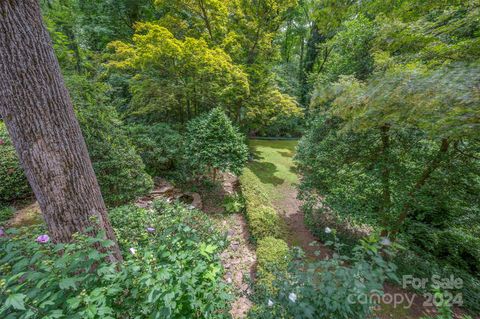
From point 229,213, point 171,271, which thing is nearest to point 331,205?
point 229,213

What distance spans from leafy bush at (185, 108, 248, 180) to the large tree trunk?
11.1 feet

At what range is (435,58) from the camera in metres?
2.50

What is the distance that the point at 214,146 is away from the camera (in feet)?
17.5

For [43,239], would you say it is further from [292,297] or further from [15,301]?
[292,297]

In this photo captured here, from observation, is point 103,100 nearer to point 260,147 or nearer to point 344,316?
point 344,316

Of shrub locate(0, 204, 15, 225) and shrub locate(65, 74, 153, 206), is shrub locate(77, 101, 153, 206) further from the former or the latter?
shrub locate(0, 204, 15, 225)

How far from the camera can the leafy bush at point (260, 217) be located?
164 inches

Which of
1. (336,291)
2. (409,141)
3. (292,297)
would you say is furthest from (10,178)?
(409,141)

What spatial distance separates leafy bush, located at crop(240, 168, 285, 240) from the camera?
416 cm

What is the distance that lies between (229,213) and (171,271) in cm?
404

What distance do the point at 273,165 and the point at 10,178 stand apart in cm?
780

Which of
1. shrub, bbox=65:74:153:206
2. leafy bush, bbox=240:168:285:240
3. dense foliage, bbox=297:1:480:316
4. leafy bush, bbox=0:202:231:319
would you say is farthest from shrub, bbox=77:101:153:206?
dense foliage, bbox=297:1:480:316

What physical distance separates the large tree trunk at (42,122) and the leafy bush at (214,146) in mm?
3379

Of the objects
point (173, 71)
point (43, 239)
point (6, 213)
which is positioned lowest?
point (6, 213)
